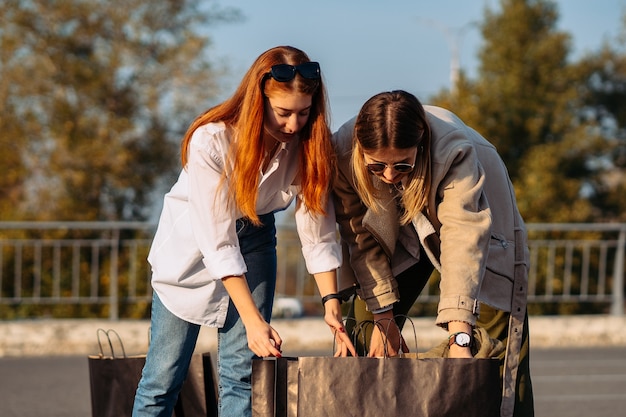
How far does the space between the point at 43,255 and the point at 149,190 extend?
811 cm

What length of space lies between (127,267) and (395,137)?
23.5 feet

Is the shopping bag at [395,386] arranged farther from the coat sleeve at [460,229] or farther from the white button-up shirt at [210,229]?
the white button-up shirt at [210,229]

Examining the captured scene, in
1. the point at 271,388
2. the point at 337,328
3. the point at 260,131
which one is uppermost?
the point at 260,131

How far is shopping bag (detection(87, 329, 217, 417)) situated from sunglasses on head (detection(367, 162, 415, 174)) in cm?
112

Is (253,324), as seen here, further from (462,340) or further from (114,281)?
(114,281)

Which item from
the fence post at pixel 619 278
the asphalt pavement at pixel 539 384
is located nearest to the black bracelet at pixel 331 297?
the asphalt pavement at pixel 539 384

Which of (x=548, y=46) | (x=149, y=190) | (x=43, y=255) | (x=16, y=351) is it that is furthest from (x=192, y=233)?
(x=548, y=46)

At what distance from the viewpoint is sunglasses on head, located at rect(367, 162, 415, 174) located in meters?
3.54

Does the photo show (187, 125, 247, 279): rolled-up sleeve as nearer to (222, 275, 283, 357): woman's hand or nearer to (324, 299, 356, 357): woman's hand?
(222, 275, 283, 357): woman's hand

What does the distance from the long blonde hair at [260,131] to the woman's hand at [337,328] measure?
0.37m

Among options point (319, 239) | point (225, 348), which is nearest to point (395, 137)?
point (319, 239)

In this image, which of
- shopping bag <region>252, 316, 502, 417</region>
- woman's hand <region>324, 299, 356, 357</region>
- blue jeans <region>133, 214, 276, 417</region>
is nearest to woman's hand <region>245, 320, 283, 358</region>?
shopping bag <region>252, 316, 502, 417</region>

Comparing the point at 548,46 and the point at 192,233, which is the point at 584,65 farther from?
the point at 192,233

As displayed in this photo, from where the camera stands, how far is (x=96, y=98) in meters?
17.9
